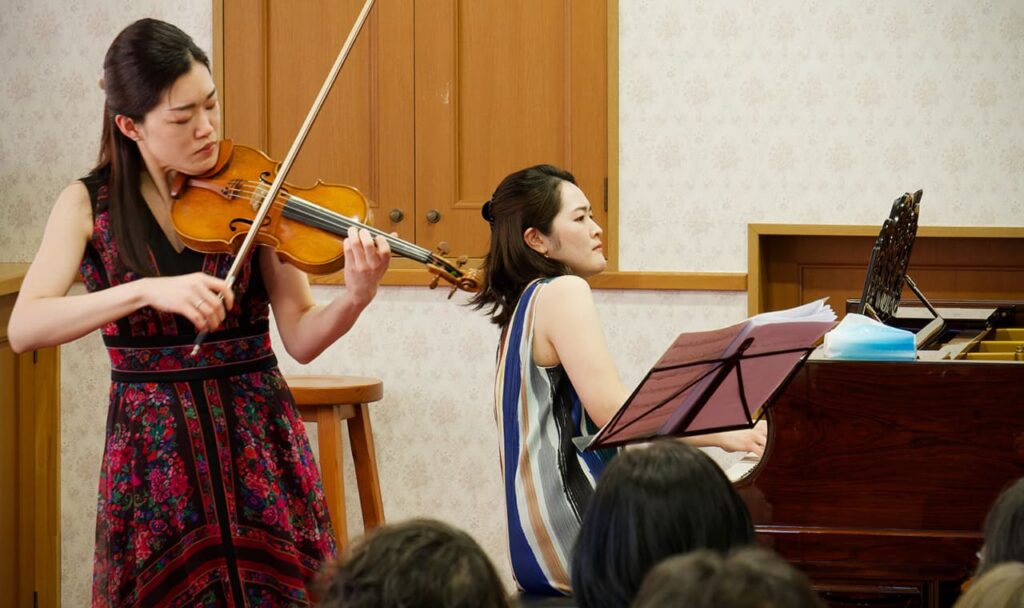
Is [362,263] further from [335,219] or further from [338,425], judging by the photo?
[338,425]

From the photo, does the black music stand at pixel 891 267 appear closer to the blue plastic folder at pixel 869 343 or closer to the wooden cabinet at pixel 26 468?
the blue plastic folder at pixel 869 343

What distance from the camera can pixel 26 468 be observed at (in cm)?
390

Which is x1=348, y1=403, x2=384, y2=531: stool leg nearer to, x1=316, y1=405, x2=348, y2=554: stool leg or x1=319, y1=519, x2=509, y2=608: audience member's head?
x1=316, y1=405, x2=348, y2=554: stool leg

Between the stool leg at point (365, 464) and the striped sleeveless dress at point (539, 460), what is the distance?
5.13ft

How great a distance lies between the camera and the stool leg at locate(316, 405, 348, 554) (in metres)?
3.63

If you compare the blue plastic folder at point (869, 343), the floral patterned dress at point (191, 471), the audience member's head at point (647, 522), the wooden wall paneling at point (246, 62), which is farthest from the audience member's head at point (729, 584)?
the wooden wall paneling at point (246, 62)

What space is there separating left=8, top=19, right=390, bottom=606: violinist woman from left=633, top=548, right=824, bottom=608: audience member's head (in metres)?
1.11

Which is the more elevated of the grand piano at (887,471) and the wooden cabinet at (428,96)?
the wooden cabinet at (428,96)

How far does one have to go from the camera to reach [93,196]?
1.99m

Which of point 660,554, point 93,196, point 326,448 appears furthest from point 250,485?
point 326,448

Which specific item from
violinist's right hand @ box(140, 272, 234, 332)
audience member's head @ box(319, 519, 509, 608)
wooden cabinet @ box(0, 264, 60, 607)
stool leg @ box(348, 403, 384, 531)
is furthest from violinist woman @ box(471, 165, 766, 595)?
wooden cabinet @ box(0, 264, 60, 607)

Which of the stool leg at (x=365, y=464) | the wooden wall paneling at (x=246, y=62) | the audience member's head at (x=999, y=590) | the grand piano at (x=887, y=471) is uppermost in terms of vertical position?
the wooden wall paneling at (x=246, y=62)

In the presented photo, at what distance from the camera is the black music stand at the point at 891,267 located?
2471 millimetres

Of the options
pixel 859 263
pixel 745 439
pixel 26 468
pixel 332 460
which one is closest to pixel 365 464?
pixel 332 460
